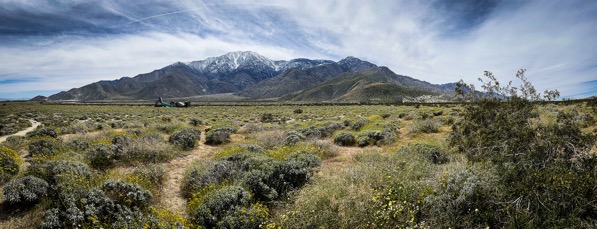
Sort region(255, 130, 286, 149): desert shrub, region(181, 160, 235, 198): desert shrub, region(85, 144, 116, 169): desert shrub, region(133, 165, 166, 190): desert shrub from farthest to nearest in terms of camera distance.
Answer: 1. region(255, 130, 286, 149): desert shrub
2. region(85, 144, 116, 169): desert shrub
3. region(133, 165, 166, 190): desert shrub
4. region(181, 160, 235, 198): desert shrub

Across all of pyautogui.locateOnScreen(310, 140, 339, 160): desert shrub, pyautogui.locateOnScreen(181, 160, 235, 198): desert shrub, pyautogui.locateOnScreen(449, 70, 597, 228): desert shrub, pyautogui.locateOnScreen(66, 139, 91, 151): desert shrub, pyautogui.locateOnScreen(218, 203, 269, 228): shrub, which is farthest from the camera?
pyautogui.locateOnScreen(310, 140, 339, 160): desert shrub

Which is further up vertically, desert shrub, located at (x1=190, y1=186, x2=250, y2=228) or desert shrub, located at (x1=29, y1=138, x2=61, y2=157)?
desert shrub, located at (x1=29, y1=138, x2=61, y2=157)

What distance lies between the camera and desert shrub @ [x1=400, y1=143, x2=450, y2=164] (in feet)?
29.4

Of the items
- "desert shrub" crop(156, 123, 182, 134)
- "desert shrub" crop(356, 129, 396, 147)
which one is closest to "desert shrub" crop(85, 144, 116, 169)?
"desert shrub" crop(156, 123, 182, 134)

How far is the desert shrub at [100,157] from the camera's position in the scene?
8.86 meters

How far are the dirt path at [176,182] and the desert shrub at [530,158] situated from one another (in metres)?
7.22

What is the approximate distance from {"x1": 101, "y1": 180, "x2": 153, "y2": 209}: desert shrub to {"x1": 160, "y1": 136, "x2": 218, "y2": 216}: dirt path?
2.00 ft

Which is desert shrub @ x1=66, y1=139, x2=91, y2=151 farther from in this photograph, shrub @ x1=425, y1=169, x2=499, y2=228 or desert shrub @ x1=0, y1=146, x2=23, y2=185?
shrub @ x1=425, y1=169, x2=499, y2=228

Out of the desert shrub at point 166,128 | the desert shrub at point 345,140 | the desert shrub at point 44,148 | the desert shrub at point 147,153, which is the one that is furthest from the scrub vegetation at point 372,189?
the desert shrub at point 166,128

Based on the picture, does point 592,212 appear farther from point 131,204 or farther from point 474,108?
point 131,204

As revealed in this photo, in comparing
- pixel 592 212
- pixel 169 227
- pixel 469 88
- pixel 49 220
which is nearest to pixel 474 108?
pixel 469 88

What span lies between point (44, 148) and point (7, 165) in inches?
117

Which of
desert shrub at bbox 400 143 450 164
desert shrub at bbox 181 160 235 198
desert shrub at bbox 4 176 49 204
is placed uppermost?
desert shrub at bbox 400 143 450 164

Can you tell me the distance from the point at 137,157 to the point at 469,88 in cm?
1229
